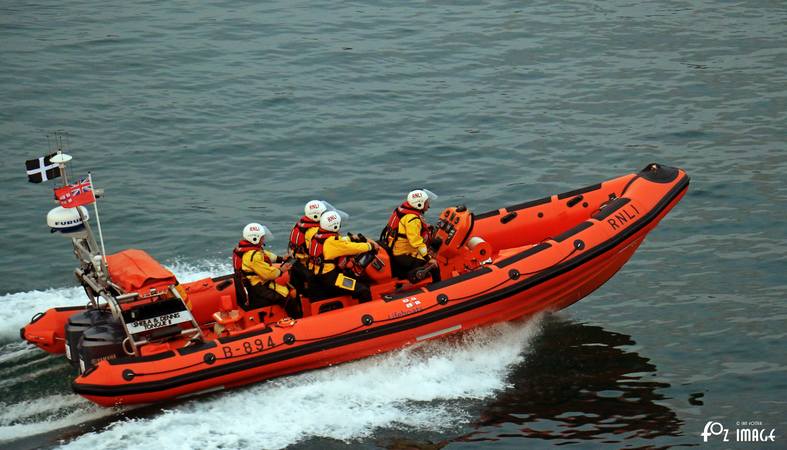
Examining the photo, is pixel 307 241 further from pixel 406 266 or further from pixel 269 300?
pixel 406 266

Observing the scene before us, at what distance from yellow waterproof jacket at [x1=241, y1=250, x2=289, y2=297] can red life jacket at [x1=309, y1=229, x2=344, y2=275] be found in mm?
386

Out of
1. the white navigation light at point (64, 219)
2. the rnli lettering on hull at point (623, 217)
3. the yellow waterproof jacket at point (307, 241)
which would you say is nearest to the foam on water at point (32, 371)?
the white navigation light at point (64, 219)

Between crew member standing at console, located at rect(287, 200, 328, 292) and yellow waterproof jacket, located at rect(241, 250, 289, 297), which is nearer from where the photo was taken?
yellow waterproof jacket, located at rect(241, 250, 289, 297)

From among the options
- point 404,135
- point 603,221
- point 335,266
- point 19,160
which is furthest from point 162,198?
point 603,221

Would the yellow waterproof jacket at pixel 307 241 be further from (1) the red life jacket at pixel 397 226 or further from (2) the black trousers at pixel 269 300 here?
(1) the red life jacket at pixel 397 226

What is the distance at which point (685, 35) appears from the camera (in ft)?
70.4

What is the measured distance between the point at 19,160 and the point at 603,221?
9621 millimetres

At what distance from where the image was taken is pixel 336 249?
37.4 ft

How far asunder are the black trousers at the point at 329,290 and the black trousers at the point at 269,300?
215 mm

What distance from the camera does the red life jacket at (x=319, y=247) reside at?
11.4 m

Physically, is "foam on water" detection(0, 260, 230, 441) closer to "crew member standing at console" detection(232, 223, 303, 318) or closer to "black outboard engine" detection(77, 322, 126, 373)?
"black outboard engine" detection(77, 322, 126, 373)

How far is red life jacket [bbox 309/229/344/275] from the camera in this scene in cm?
1145

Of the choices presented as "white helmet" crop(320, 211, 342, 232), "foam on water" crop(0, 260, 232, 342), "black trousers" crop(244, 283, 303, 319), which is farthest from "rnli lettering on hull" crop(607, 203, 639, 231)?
"foam on water" crop(0, 260, 232, 342)

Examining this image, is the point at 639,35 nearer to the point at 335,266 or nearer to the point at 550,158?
the point at 550,158
